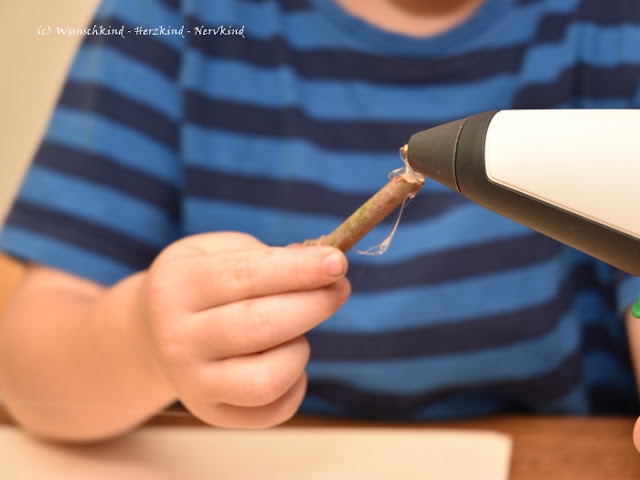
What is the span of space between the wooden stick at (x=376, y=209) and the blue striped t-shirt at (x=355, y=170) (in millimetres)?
147

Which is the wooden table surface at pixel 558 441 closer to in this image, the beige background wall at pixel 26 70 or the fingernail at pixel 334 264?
the fingernail at pixel 334 264

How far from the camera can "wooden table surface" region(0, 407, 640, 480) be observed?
0.96 ft

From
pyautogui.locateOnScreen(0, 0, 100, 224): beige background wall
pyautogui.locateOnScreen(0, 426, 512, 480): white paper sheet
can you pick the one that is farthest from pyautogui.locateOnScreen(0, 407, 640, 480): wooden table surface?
pyautogui.locateOnScreen(0, 0, 100, 224): beige background wall

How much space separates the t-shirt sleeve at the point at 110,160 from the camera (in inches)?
15.2

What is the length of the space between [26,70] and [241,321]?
445 mm

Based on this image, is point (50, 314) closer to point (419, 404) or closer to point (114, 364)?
point (114, 364)

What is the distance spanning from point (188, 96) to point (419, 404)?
230 mm

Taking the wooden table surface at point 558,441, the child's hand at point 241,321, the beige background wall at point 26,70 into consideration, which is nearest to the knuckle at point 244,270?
the child's hand at point 241,321

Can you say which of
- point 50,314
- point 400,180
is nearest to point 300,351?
point 400,180

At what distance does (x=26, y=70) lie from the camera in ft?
1.89

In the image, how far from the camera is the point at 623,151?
6.0 inches

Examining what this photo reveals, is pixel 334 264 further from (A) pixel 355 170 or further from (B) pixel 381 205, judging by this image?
(A) pixel 355 170

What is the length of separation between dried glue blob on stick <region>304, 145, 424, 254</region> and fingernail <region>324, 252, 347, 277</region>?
0.01 meters

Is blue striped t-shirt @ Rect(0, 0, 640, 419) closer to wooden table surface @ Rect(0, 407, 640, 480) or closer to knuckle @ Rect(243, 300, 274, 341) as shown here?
wooden table surface @ Rect(0, 407, 640, 480)
